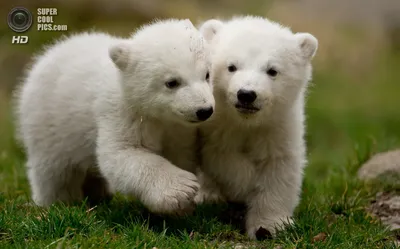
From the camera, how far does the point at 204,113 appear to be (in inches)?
246

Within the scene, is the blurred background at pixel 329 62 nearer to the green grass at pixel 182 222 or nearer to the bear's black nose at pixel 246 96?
the green grass at pixel 182 222

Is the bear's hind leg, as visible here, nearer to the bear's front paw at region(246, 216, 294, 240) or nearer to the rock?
the bear's front paw at region(246, 216, 294, 240)

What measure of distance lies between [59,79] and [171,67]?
1.88 metres

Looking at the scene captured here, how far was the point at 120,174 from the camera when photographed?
6656mm

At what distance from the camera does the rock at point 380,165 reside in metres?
8.93

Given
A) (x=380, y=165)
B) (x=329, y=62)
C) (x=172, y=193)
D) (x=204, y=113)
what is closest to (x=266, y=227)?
(x=172, y=193)

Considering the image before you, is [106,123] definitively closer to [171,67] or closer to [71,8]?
[171,67]

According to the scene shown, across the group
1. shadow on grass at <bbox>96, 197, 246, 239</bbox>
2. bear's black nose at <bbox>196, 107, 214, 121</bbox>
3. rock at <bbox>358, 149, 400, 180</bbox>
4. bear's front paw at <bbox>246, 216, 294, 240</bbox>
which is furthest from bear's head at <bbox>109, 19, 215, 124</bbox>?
rock at <bbox>358, 149, 400, 180</bbox>

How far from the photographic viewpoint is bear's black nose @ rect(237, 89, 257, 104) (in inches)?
256

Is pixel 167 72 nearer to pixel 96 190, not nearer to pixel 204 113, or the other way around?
pixel 204 113

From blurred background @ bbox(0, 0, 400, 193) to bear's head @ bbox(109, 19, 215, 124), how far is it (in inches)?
148

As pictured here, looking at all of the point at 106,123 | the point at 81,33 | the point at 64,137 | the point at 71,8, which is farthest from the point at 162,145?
the point at 71,8

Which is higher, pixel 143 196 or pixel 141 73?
pixel 141 73

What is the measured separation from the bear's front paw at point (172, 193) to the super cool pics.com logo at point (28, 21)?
2.90 meters
